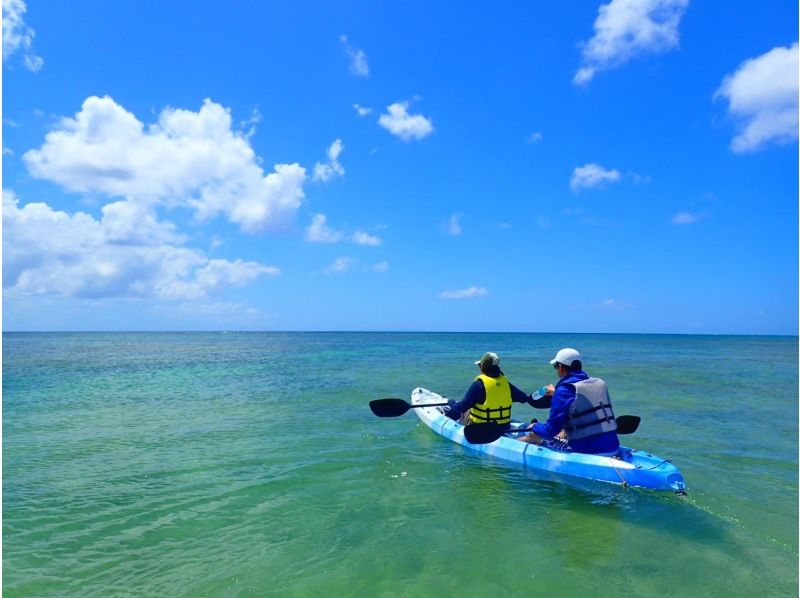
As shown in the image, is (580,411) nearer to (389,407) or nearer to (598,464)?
(598,464)

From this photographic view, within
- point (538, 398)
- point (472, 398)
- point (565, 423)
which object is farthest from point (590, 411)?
point (472, 398)

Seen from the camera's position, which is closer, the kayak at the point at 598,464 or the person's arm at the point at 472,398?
the kayak at the point at 598,464

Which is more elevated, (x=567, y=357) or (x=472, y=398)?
(x=567, y=357)

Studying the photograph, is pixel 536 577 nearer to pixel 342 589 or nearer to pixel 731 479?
pixel 342 589

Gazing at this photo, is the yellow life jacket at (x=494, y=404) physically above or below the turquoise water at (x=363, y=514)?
above

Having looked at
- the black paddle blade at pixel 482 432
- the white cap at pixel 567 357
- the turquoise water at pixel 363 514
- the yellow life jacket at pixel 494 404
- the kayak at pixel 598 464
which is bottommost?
the turquoise water at pixel 363 514

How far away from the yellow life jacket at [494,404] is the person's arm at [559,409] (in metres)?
Answer: 1.45

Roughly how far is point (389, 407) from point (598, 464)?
15.7ft

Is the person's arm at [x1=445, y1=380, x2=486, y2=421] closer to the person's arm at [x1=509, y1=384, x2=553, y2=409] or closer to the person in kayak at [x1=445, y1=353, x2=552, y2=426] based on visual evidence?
the person in kayak at [x1=445, y1=353, x2=552, y2=426]

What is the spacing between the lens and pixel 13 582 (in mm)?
5383

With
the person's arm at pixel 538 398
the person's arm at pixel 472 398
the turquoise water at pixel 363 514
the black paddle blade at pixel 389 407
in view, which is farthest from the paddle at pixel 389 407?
the person's arm at pixel 538 398

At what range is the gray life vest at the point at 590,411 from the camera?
7447mm

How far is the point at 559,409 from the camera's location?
761cm

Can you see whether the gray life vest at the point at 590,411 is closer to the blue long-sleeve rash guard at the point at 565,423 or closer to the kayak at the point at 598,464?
the blue long-sleeve rash guard at the point at 565,423
